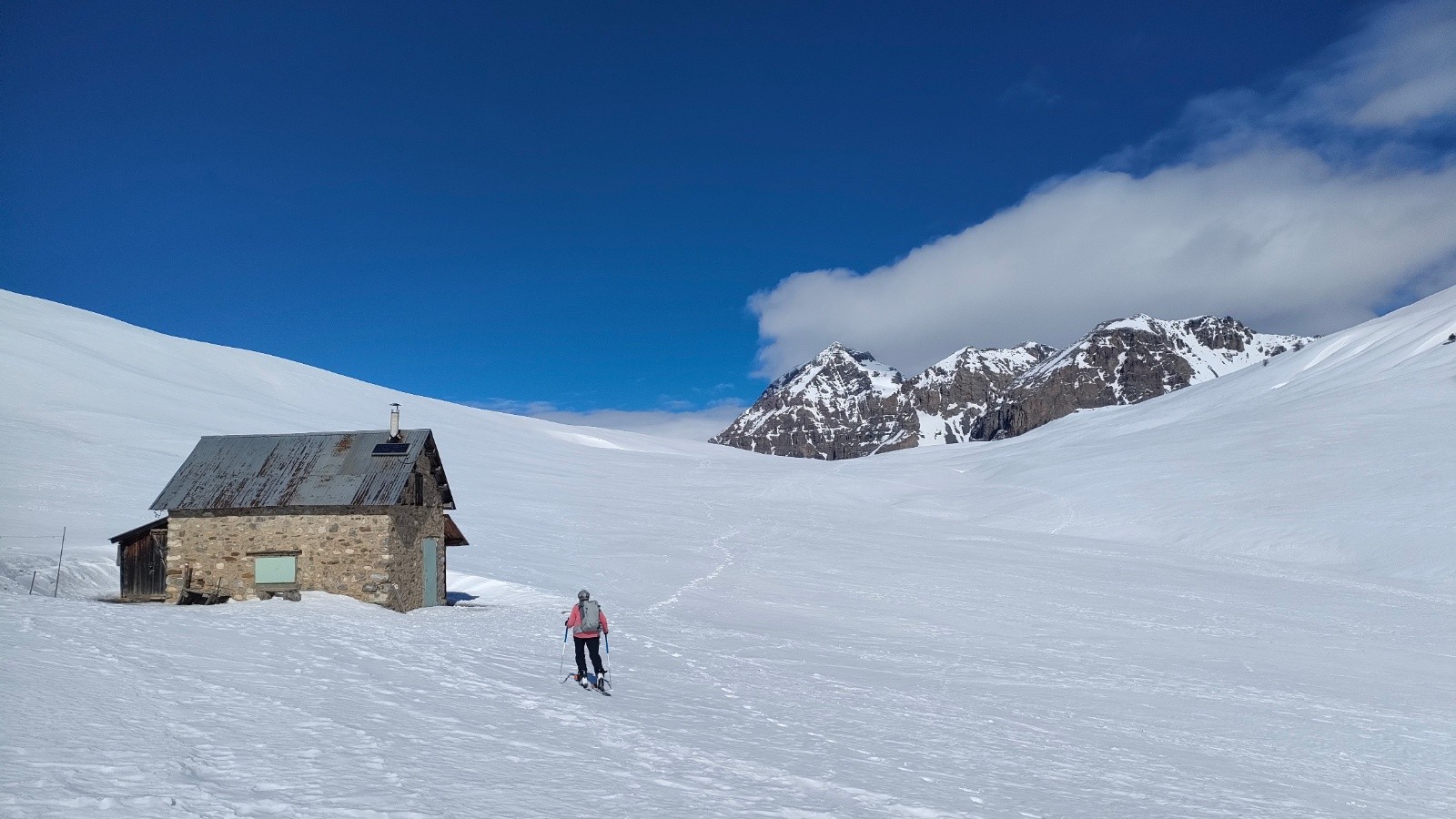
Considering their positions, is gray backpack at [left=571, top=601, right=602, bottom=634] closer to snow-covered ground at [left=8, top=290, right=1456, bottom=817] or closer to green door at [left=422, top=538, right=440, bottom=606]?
snow-covered ground at [left=8, top=290, right=1456, bottom=817]

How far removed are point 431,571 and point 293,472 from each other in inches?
201

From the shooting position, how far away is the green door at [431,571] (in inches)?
1093

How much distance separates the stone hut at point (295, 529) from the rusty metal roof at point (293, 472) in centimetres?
3

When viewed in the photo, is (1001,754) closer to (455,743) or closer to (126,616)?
(455,743)

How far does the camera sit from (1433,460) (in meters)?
51.6

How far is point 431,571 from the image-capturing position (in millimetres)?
28141

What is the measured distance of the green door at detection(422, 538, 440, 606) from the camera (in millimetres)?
27766

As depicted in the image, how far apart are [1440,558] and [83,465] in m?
64.8

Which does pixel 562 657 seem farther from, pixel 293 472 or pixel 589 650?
pixel 293 472

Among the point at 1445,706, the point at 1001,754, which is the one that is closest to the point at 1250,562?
the point at 1445,706

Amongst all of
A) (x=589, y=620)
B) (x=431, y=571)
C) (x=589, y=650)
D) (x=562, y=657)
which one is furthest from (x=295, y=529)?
(x=589, y=650)

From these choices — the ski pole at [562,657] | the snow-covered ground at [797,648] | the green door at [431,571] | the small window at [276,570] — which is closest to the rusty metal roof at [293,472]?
the small window at [276,570]

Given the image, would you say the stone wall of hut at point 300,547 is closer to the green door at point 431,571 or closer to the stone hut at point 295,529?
the stone hut at point 295,529

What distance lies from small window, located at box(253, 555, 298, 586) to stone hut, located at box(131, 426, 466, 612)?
0.03m
